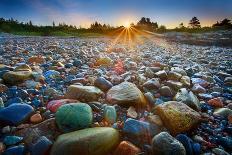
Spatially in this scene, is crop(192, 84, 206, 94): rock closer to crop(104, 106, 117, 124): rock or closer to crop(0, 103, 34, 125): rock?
crop(104, 106, 117, 124): rock

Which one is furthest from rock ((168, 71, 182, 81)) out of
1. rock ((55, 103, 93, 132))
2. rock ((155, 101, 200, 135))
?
rock ((55, 103, 93, 132))

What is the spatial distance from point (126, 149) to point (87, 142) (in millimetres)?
331

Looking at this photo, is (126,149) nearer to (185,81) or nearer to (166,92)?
(166,92)

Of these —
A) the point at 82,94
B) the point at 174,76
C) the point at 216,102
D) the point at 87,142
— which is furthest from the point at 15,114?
the point at 174,76

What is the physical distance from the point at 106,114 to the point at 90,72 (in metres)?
2.10

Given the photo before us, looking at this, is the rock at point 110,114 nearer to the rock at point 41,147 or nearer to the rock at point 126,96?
the rock at point 126,96

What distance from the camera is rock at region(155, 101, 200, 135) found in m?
2.36

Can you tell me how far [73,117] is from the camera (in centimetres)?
221

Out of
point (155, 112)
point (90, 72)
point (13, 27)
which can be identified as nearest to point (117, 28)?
point (13, 27)

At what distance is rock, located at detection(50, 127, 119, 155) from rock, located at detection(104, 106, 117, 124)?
0.43 metres

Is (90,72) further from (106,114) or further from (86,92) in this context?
(106,114)

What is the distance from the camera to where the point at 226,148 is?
225 cm

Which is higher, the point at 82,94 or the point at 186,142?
the point at 82,94

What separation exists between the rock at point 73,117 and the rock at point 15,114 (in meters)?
0.38
